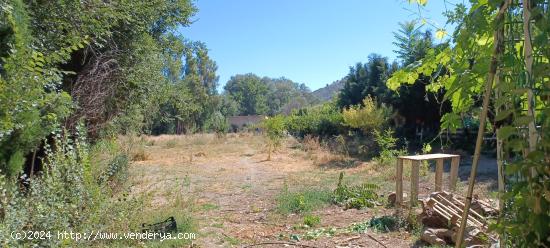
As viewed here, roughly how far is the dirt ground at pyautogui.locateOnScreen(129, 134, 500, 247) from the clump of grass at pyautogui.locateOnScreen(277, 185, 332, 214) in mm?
134

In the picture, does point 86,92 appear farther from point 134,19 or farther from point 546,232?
point 546,232

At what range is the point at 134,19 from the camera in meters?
6.58

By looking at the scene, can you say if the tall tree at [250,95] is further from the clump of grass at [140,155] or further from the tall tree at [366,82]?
the clump of grass at [140,155]

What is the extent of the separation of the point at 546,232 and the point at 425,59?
39.9 inches

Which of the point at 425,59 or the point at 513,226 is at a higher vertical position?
the point at 425,59

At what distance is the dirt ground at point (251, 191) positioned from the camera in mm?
4562

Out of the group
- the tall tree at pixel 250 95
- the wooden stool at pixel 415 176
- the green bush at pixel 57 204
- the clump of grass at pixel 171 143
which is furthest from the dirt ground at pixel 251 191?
the tall tree at pixel 250 95

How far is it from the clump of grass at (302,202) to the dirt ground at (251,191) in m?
0.13

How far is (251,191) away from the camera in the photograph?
791 centimetres

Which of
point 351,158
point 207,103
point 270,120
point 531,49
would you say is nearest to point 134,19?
point 531,49

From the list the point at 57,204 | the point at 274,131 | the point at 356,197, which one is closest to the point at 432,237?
the point at 356,197

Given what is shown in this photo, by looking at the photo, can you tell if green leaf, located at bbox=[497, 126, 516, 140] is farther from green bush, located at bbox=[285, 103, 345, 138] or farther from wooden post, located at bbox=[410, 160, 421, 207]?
green bush, located at bbox=[285, 103, 345, 138]

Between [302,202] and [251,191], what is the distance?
2.15 meters

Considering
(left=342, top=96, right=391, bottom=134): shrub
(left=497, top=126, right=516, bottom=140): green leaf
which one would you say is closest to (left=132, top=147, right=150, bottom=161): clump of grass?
(left=342, top=96, right=391, bottom=134): shrub
